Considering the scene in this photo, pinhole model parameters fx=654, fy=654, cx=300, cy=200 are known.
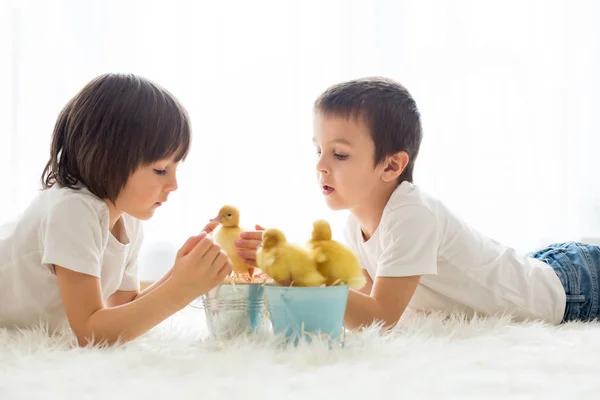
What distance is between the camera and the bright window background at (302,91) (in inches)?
106

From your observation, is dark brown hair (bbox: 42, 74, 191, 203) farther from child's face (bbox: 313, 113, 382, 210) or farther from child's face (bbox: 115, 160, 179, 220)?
child's face (bbox: 313, 113, 382, 210)

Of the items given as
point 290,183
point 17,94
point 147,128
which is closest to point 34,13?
point 17,94

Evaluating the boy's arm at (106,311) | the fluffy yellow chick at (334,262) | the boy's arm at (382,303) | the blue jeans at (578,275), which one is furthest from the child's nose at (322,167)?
the blue jeans at (578,275)

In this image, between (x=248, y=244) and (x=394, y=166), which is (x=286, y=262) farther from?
(x=394, y=166)

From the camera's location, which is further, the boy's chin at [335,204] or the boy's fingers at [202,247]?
the boy's chin at [335,204]

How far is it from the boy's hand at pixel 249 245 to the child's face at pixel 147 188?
251 millimetres

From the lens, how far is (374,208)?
169 cm

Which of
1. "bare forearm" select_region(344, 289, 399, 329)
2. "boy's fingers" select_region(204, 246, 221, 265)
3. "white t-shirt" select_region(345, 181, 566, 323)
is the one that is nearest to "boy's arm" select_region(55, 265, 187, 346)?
"boy's fingers" select_region(204, 246, 221, 265)

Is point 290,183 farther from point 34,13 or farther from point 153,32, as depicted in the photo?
point 34,13

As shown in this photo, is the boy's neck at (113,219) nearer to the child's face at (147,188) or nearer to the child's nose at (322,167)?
the child's face at (147,188)

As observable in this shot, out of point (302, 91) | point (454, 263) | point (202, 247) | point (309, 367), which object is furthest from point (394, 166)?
point (302, 91)

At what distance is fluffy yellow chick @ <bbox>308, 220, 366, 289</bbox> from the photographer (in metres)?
1.19

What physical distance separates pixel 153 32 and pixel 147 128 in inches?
57.0

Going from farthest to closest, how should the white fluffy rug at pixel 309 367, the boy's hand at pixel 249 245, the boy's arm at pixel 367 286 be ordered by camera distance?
1. the boy's arm at pixel 367 286
2. the boy's hand at pixel 249 245
3. the white fluffy rug at pixel 309 367
